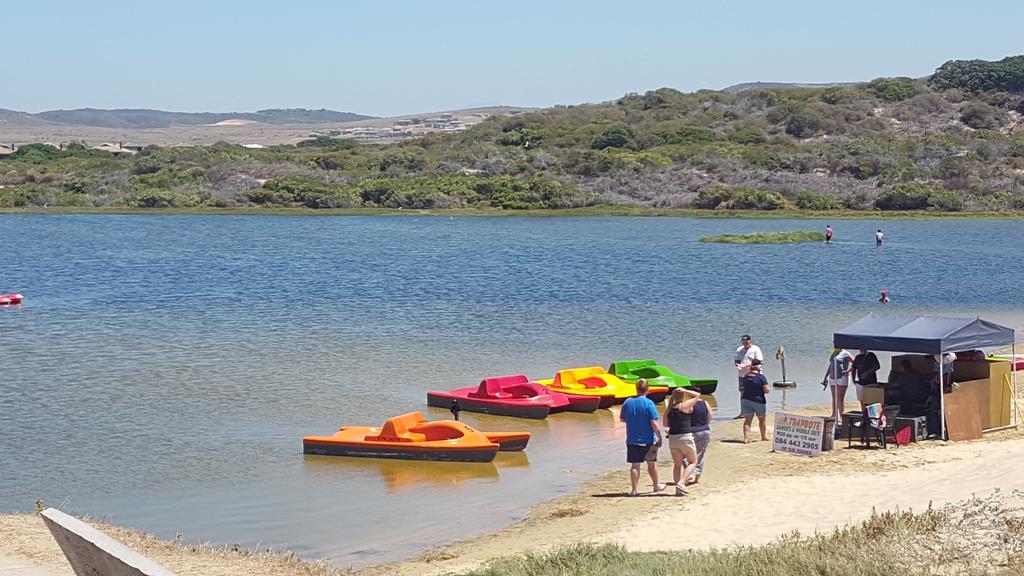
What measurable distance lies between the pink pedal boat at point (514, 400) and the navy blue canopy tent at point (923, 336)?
526 centimetres

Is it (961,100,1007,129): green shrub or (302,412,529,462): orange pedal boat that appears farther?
(961,100,1007,129): green shrub

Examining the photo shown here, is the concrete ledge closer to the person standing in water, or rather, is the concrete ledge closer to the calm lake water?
the calm lake water

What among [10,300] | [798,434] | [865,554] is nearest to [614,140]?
[10,300]

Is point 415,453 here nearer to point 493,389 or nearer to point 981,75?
point 493,389

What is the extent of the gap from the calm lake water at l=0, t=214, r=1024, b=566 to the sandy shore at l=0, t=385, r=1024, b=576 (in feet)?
3.09

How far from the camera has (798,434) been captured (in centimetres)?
1769

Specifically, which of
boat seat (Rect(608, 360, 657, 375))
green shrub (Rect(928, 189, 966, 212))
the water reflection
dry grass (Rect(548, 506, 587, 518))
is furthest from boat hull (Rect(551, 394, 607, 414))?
green shrub (Rect(928, 189, 966, 212))

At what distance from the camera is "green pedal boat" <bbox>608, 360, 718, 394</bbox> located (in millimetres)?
23344

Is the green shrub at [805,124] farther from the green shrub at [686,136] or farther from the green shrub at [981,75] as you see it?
the green shrub at [981,75]

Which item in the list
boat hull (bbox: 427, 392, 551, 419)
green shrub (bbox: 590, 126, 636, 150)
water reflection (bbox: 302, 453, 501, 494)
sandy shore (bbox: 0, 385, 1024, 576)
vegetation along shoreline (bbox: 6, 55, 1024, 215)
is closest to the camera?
sandy shore (bbox: 0, 385, 1024, 576)

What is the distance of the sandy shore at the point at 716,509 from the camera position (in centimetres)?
1245

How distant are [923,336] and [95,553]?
1297cm

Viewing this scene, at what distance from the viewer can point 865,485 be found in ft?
50.1

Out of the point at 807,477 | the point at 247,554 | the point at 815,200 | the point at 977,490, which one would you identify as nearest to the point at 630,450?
the point at 807,477
